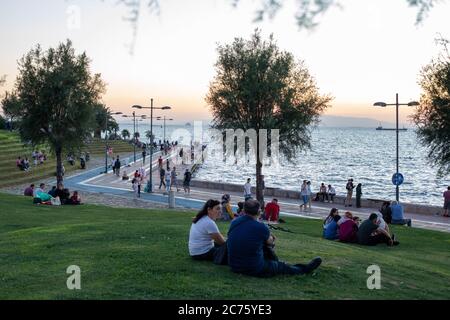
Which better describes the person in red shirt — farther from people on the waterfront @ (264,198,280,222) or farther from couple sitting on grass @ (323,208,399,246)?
couple sitting on grass @ (323,208,399,246)

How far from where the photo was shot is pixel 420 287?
844 cm

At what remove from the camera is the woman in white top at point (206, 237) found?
8.72 metres

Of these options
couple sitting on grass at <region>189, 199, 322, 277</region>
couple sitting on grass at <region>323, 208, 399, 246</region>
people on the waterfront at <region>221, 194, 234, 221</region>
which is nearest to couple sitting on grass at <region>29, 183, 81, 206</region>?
people on the waterfront at <region>221, 194, 234, 221</region>

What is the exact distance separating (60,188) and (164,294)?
19480 millimetres

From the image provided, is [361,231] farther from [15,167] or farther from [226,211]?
[15,167]

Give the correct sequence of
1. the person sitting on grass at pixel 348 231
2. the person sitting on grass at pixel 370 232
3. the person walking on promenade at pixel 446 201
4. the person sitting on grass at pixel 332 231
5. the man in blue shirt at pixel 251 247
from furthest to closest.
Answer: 1. the person walking on promenade at pixel 446 201
2. the person sitting on grass at pixel 332 231
3. the person sitting on grass at pixel 348 231
4. the person sitting on grass at pixel 370 232
5. the man in blue shirt at pixel 251 247

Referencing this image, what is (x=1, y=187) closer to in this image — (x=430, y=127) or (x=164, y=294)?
(x=430, y=127)

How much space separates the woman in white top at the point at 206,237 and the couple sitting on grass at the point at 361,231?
6.74 m

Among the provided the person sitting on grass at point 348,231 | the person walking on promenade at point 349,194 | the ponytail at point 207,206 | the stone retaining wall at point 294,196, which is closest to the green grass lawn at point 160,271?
the ponytail at point 207,206

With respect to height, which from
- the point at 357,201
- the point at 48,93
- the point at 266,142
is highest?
the point at 48,93

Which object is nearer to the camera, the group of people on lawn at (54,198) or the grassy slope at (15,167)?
the group of people on lawn at (54,198)

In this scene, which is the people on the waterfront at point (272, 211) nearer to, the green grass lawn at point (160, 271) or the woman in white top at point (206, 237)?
the green grass lawn at point (160, 271)

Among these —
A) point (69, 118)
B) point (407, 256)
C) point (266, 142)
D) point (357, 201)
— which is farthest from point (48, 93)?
point (407, 256)

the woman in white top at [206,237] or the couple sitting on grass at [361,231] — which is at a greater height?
the woman in white top at [206,237]
